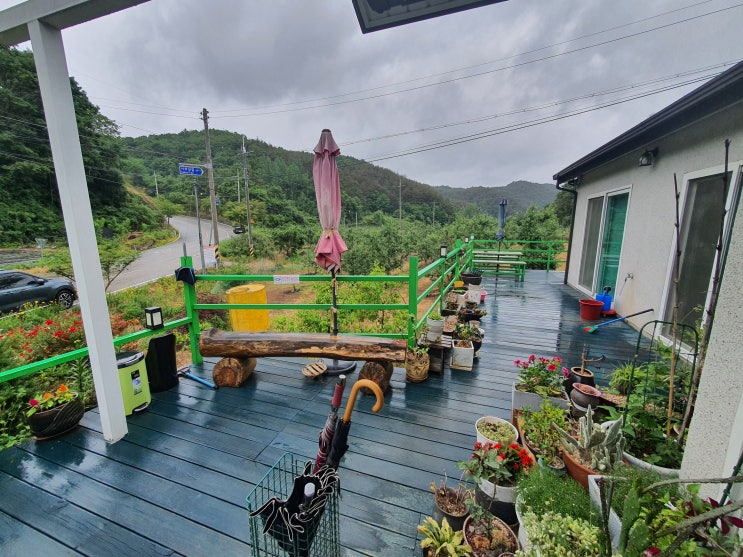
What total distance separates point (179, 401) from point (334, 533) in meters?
2.04

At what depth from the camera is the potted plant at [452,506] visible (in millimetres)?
1387

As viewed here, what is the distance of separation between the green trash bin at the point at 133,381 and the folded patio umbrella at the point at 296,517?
6.75 ft

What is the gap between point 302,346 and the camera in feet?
8.74

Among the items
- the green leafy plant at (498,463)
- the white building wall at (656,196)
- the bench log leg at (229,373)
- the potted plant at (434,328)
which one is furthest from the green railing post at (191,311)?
the white building wall at (656,196)

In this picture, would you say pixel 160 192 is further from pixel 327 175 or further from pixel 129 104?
pixel 327 175

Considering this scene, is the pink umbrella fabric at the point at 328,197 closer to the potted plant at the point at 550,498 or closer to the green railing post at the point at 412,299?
the green railing post at the point at 412,299

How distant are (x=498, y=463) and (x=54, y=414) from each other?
2863 millimetres

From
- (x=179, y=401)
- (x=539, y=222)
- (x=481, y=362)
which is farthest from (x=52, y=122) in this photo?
(x=539, y=222)

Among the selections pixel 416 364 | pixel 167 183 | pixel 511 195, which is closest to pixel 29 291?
pixel 416 364

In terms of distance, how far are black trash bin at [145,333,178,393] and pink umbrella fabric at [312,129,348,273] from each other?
5.10 ft

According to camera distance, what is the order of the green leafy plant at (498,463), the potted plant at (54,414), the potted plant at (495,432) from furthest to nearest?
1. the potted plant at (54,414)
2. the potted plant at (495,432)
3. the green leafy plant at (498,463)

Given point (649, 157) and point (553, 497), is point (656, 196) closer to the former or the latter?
point (649, 157)

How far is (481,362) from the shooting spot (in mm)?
3318

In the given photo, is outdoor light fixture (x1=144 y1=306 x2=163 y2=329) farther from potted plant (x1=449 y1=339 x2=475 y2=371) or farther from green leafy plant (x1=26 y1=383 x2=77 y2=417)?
potted plant (x1=449 y1=339 x2=475 y2=371)
